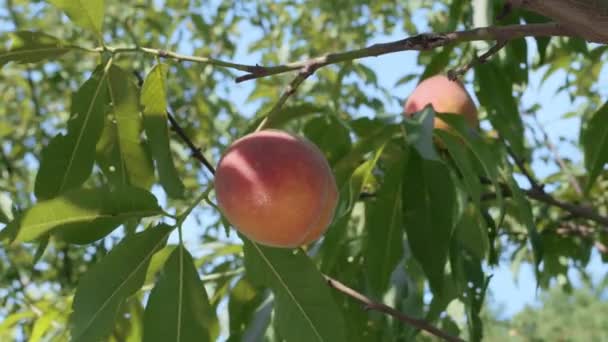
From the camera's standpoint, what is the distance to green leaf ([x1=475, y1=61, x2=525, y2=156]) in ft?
6.13

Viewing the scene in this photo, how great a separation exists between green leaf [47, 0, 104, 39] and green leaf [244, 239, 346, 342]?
0.42 metres

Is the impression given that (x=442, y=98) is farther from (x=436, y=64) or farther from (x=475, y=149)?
(x=475, y=149)

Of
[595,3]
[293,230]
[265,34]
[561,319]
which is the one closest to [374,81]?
[293,230]

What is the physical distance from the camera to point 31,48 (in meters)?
1.29

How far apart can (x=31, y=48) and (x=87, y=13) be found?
108 mm

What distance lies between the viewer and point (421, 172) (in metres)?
1.49

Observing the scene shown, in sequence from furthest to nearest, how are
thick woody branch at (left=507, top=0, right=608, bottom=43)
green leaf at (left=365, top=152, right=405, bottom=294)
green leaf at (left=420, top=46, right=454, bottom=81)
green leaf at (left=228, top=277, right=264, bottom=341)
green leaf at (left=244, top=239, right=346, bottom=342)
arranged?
1. green leaf at (left=420, top=46, right=454, bottom=81)
2. green leaf at (left=228, top=277, right=264, bottom=341)
3. green leaf at (left=365, top=152, right=405, bottom=294)
4. green leaf at (left=244, top=239, right=346, bottom=342)
5. thick woody branch at (left=507, top=0, right=608, bottom=43)

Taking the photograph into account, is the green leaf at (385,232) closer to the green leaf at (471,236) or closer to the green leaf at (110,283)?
the green leaf at (471,236)

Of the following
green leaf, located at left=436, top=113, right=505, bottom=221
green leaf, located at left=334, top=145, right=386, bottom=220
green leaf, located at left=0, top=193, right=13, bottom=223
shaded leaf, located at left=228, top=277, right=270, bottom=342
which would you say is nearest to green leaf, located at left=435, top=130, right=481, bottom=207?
green leaf, located at left=436, top=113, right=505, bottom=221

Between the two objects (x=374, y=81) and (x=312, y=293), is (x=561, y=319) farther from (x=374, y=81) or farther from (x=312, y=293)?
(x=312, y=293)

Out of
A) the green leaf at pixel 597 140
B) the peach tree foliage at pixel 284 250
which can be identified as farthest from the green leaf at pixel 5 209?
the green leaf at pixel 597 140

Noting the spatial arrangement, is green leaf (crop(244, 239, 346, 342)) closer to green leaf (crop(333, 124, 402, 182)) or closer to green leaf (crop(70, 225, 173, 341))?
green leaf (crop(70, 225, 173, 341))

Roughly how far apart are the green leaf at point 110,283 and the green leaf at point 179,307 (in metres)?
0.04

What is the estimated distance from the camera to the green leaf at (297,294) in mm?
1265
